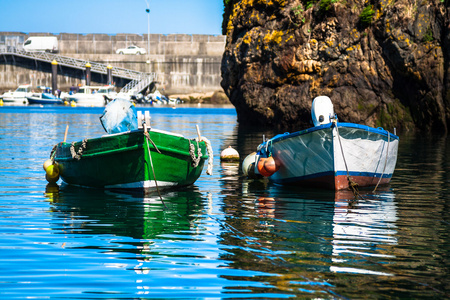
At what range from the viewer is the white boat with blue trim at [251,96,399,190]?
13539mm

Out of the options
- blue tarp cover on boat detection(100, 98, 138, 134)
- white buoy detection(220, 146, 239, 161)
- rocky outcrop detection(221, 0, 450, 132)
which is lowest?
white buoy detection(220, 146, 239, 161)

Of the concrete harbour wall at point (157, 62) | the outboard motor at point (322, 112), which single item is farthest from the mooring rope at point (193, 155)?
the concrete harbour wall at point (157, 62)

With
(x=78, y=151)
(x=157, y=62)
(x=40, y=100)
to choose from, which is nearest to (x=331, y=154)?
(x=78, y=151)

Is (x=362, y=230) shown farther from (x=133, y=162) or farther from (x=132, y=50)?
(x=132, y=50)

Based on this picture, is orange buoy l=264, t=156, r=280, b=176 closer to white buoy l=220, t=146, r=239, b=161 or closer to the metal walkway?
white buoy l=220, t=146, r=239, b=161

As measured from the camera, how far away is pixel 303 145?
14086 millimetres

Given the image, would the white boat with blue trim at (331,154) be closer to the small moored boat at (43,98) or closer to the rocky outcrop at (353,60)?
the rocky outcrop at (353,60)

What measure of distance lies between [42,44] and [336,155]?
263ft

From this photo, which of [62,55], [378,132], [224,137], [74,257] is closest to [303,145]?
[378,132]

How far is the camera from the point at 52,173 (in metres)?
15.6

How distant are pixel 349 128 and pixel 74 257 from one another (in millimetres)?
7569

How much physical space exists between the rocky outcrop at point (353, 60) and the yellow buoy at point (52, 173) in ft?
70.8

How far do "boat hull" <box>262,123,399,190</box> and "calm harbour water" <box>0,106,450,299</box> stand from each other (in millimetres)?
365

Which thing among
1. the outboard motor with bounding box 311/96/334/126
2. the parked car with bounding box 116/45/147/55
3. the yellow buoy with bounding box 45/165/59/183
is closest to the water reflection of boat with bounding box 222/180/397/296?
the outboard motor with bounding box 311/96/334/126
